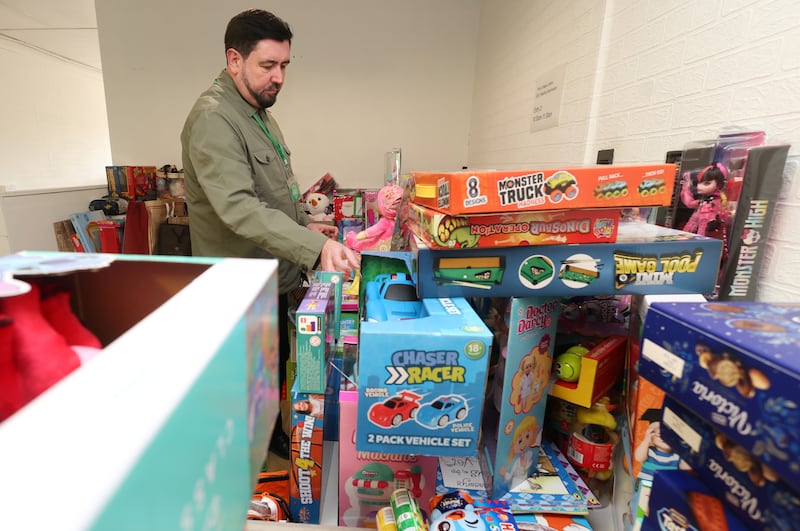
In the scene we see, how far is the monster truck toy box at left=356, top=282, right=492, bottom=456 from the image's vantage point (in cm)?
62

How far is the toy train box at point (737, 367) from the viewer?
298 millimetres

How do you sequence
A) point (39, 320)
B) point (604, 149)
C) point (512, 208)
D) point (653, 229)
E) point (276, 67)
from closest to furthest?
point (39, 320) < point (512, 208) < point (653, 229) < point (604, 149) < point (276, 67)

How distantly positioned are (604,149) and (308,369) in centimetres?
111

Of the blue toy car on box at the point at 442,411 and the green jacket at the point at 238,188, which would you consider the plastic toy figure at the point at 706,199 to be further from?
the green jacket at the point at 238,188

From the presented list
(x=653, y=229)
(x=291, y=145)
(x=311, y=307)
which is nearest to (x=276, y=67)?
(x=311, y=307)

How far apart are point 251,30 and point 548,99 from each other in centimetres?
115

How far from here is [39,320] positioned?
321 millimetres

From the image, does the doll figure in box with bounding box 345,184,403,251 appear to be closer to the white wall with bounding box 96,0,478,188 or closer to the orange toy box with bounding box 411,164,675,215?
the orange toy box with bounding box 411,164,675,215

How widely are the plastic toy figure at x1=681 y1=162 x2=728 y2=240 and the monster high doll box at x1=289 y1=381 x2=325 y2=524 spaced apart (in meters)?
0.88

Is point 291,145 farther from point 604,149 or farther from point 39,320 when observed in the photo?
point 39,320

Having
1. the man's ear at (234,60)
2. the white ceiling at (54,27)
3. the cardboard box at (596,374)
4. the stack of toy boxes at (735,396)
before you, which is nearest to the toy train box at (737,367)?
the stack of toy boxes at (735,396)

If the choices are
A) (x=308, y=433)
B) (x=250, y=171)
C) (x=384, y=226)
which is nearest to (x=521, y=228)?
(x=308, y=433)

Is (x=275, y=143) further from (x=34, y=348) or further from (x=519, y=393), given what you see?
(x=34, y=348)

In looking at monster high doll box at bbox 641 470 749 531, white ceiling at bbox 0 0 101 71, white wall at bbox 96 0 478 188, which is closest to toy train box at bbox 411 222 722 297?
monster high doll box at bbox 641 470 749 531
